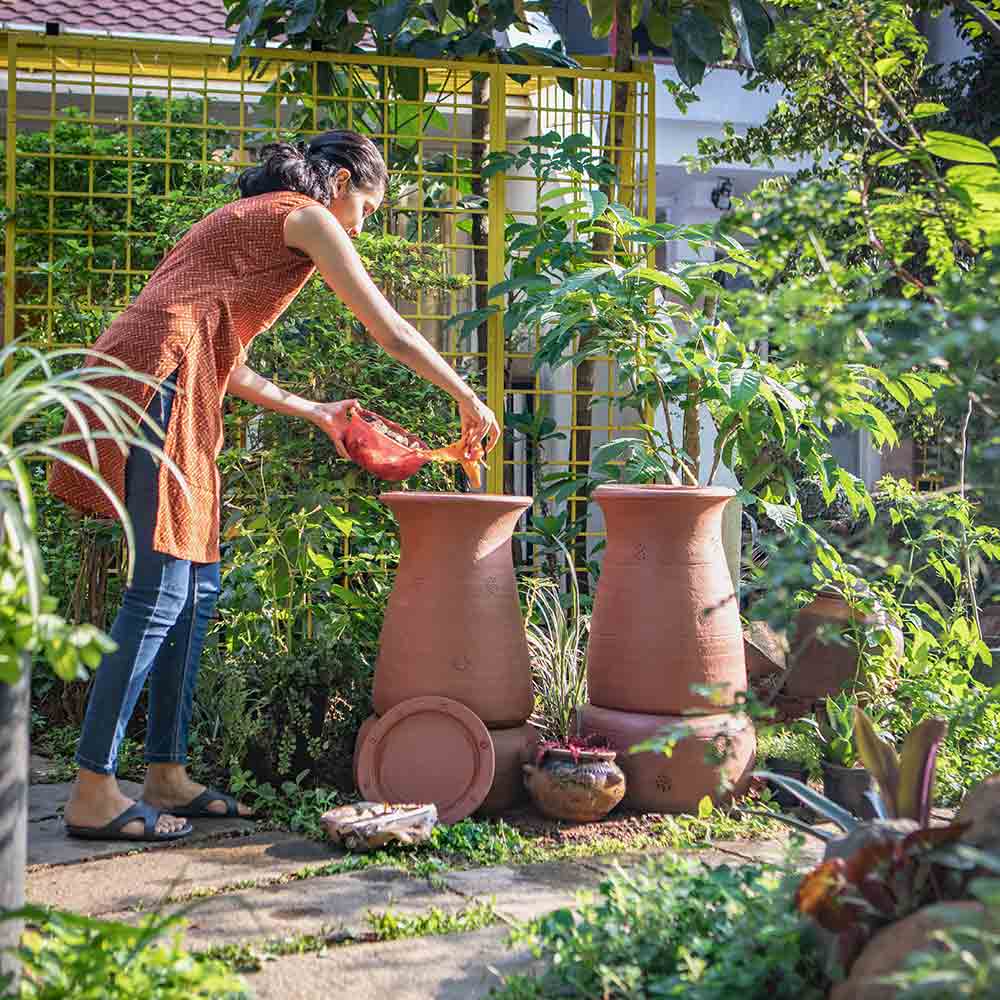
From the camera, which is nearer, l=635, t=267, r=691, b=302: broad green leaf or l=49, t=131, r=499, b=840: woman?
l=49, t=131, r=499, b=840: woman

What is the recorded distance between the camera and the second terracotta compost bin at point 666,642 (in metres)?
3.07

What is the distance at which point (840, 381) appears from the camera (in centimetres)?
174

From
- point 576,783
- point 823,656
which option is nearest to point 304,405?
point 576,783

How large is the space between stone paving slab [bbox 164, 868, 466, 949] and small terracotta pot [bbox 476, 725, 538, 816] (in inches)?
21.1

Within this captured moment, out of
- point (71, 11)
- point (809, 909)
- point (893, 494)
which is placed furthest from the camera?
point (71, 11)

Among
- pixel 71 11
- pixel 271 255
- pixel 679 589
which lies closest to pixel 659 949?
pixel 679 589

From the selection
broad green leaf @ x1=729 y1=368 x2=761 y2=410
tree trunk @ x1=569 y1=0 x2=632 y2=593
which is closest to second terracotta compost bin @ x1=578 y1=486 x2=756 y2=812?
broad green leaf @ x1=729 y1=368 x2=761 y2=410

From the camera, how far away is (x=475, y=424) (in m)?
3.05

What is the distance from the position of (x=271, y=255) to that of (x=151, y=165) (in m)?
2.02

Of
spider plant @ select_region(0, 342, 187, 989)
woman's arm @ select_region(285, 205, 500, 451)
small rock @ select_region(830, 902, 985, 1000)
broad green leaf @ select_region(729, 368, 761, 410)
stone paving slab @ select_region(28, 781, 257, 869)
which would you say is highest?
woman's arm @ select_region(285, 205, 500, 451)

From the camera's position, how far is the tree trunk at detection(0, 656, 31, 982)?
1606mm

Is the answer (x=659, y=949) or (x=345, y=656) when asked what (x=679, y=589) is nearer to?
(x=345, y=656)

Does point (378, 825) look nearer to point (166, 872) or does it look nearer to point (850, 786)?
point (166, 872)

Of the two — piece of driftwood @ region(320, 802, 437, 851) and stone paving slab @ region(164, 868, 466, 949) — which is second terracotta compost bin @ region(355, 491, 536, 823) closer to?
piece of driftwood @ region(320, 802, 437, 851)
